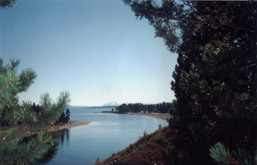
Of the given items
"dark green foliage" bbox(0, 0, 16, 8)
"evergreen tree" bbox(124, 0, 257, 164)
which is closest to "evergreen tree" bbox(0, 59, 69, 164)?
"dark green foliage" bbox(0, 0, 16, 8)

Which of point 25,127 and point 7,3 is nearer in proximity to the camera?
point 25,127

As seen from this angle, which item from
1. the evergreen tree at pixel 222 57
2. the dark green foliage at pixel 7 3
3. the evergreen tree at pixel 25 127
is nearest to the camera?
the evergreen tree at pixel 25 127

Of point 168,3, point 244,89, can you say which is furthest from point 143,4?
point 244,89

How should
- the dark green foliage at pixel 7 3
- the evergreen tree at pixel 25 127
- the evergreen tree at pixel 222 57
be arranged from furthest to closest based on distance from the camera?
the evergreen tree at pixel 222 57 < the dark green foliage at pixel 7 3 < the evergreen tree at pixel 25 127

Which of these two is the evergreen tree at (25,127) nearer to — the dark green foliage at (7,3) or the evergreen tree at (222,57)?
the dark green foliage at (7,3)

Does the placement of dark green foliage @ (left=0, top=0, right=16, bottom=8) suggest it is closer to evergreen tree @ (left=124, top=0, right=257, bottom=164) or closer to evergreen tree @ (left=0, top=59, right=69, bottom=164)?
evergreen tree @ (left=0, top=59, right=69, bottom=164)

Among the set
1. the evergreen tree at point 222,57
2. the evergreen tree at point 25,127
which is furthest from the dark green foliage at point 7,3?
the evergreen tree at point 222,57

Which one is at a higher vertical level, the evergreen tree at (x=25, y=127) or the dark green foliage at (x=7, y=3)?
the dark green foliage at (x=7, y=3)

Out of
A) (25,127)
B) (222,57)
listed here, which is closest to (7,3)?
(25,127)

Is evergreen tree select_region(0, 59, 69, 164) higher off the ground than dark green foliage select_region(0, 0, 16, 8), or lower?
lower

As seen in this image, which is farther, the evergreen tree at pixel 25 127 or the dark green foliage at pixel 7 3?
the dark green foliage at pixel 7 3

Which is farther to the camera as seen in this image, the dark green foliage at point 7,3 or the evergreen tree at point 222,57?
the evergreen tree at point 222,57

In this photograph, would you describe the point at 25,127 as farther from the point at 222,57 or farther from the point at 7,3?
the point at 222,57

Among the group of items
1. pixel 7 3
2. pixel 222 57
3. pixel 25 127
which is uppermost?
pixel 7 3
